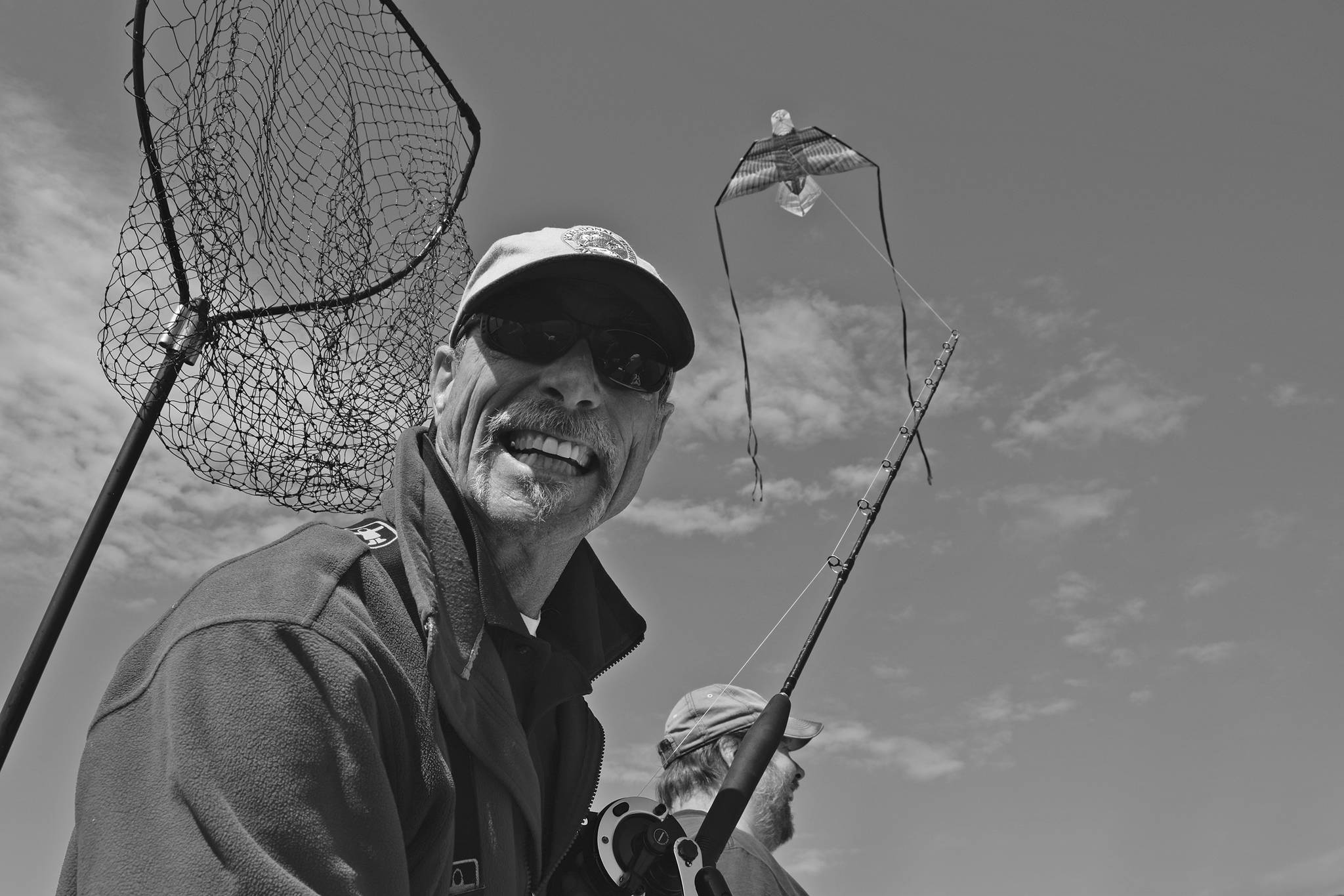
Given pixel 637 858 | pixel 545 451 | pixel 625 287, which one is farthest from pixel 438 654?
pixel 637 858

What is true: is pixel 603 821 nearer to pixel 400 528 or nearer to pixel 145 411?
pixel 400 528

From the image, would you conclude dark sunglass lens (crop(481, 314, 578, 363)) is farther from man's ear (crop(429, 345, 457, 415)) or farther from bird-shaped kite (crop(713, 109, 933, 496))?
bird-shaped kite (crop(713, 109, 933, 496))

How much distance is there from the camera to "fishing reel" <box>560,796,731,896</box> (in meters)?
2.90

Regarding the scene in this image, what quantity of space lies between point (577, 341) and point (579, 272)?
16 centimetres

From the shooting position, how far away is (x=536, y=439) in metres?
2.62

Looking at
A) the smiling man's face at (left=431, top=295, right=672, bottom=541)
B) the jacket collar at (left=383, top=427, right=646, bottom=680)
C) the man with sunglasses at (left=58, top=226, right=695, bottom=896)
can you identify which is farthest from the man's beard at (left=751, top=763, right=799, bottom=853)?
the smiling man's face at (left=431, top=295, right=672, bottom=541)

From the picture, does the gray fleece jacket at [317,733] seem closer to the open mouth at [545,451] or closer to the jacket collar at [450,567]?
the jacket collar at [450,567]

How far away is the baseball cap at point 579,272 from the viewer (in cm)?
267

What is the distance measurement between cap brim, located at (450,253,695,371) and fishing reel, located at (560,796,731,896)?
1192mm

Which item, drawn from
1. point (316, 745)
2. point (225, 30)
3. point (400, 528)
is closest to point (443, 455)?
point (400, 528)

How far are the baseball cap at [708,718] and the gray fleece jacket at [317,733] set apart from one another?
12.2ft

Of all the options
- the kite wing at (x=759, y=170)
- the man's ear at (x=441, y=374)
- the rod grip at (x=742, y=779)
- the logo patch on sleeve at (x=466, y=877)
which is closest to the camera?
the logo patch on sleeve at (x=466, y=877)

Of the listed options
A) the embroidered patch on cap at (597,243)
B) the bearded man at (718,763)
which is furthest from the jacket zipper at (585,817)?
the bearded man at (718,763)

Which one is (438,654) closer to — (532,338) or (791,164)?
(532,338)
